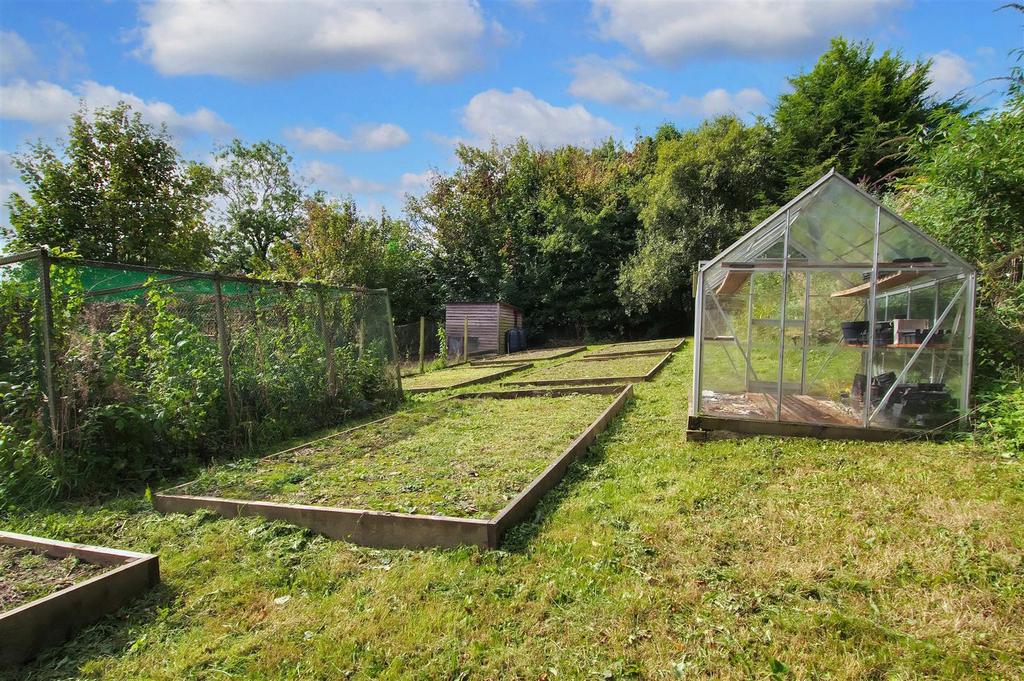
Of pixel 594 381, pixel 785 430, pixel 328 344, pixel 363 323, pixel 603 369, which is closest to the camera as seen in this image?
pixel 785 430

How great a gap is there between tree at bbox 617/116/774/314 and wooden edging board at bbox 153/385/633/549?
2096cm

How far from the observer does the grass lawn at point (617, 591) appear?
104 inches

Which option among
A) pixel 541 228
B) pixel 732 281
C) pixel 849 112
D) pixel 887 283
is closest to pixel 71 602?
pixel 732 281

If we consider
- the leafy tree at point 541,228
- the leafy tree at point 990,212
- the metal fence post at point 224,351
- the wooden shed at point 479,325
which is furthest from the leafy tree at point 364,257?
the leafy tree at point 990,212

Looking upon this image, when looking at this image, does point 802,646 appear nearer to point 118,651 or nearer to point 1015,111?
point 118,651

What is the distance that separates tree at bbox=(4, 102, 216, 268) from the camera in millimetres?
14117

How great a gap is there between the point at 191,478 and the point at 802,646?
5494 millimetres

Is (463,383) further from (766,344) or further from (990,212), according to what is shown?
(990,212)

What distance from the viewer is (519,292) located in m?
29.2

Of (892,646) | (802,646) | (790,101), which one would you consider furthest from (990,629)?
(790,101)

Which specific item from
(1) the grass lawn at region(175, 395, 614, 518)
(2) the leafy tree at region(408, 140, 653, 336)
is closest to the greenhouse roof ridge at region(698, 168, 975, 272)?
(1) the grass lawn at region(175, 395, 614, 518)

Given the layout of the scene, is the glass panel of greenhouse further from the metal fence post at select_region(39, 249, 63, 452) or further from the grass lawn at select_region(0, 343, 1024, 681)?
the metal fence post at select_region(39, 249, 63, 452)

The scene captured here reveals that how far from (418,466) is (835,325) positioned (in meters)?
5.98

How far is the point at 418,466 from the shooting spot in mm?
5742
